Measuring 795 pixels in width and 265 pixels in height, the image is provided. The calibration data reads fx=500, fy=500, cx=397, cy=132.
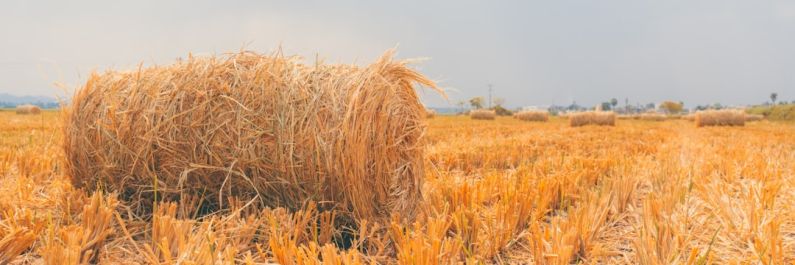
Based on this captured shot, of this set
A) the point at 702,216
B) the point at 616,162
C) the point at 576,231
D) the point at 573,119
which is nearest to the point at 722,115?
the point at 573,119

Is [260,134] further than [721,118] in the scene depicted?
No

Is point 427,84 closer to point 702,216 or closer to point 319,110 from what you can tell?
point 319,110

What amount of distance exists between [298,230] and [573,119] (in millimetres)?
19748

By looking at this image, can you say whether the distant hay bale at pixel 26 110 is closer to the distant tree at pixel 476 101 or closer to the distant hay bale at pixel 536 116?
the distant hay bale at pixel 536 116

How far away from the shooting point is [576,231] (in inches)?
101

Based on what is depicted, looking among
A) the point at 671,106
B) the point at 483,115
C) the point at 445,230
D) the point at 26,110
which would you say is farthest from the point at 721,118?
the point at 671,106

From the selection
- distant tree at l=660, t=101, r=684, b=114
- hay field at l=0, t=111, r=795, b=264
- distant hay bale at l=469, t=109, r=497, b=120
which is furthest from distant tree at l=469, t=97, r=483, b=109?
hay field at l=0, t=111, r=795, b=264

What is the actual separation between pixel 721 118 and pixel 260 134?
24764mm

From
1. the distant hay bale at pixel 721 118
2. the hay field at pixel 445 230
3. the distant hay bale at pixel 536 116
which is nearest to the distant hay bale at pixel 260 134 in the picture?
the hay field at pixel 445 230

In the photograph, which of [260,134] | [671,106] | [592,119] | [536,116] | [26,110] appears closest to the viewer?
[260,134]

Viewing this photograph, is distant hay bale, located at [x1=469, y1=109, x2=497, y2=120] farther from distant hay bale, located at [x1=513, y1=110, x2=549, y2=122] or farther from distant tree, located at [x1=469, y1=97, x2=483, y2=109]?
distant tree, located at [x1=469, y1=97, x2=483, y2=109]

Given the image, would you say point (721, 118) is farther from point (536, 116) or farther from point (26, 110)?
point (26, 110)

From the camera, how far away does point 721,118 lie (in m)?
22.4

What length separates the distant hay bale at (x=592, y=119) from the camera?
20.7 metres
